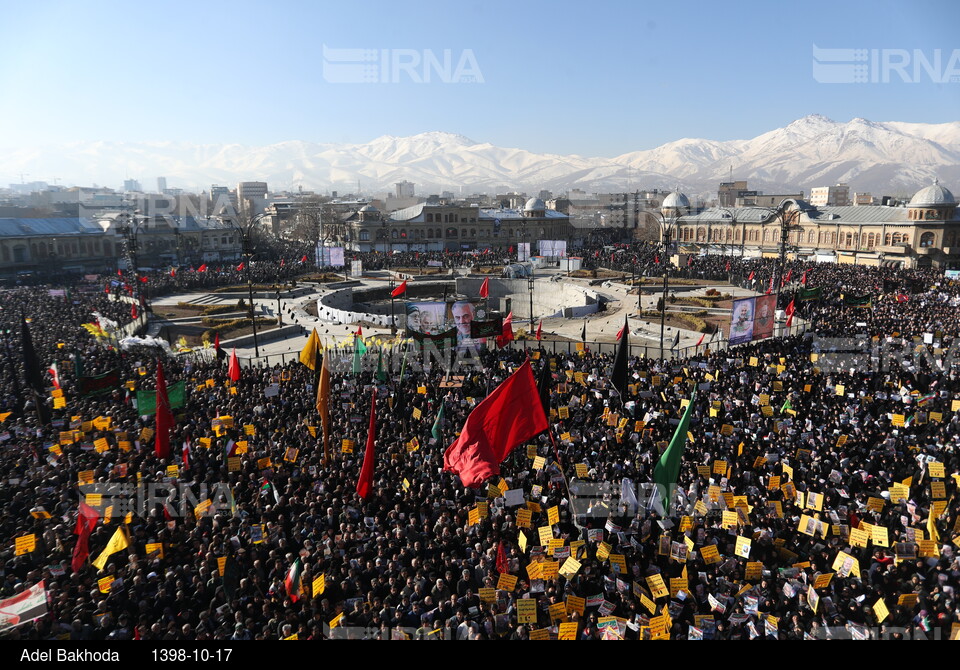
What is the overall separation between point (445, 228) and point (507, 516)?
8032 cm

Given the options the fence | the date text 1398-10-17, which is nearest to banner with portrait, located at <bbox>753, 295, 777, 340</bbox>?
the fence

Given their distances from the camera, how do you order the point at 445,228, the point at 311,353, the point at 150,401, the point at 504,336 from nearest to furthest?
the point at 150,401
the point at 311,353
the point at 504,336
the point at 445,228

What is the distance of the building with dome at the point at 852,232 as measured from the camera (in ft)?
187

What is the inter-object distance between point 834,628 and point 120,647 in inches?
326

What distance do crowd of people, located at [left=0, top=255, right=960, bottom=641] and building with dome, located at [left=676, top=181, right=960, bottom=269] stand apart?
41055mm

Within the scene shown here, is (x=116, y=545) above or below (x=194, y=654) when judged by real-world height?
below

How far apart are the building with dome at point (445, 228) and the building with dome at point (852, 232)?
23.2 m

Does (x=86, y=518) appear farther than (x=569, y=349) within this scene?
No

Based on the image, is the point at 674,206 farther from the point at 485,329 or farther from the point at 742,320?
the point at 485,329

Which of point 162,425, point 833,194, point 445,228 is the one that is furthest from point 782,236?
point 833,194

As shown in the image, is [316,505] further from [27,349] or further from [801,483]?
[27,349]

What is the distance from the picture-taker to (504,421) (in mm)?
9836

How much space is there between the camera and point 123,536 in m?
9.84

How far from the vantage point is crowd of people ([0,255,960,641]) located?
8375mm
